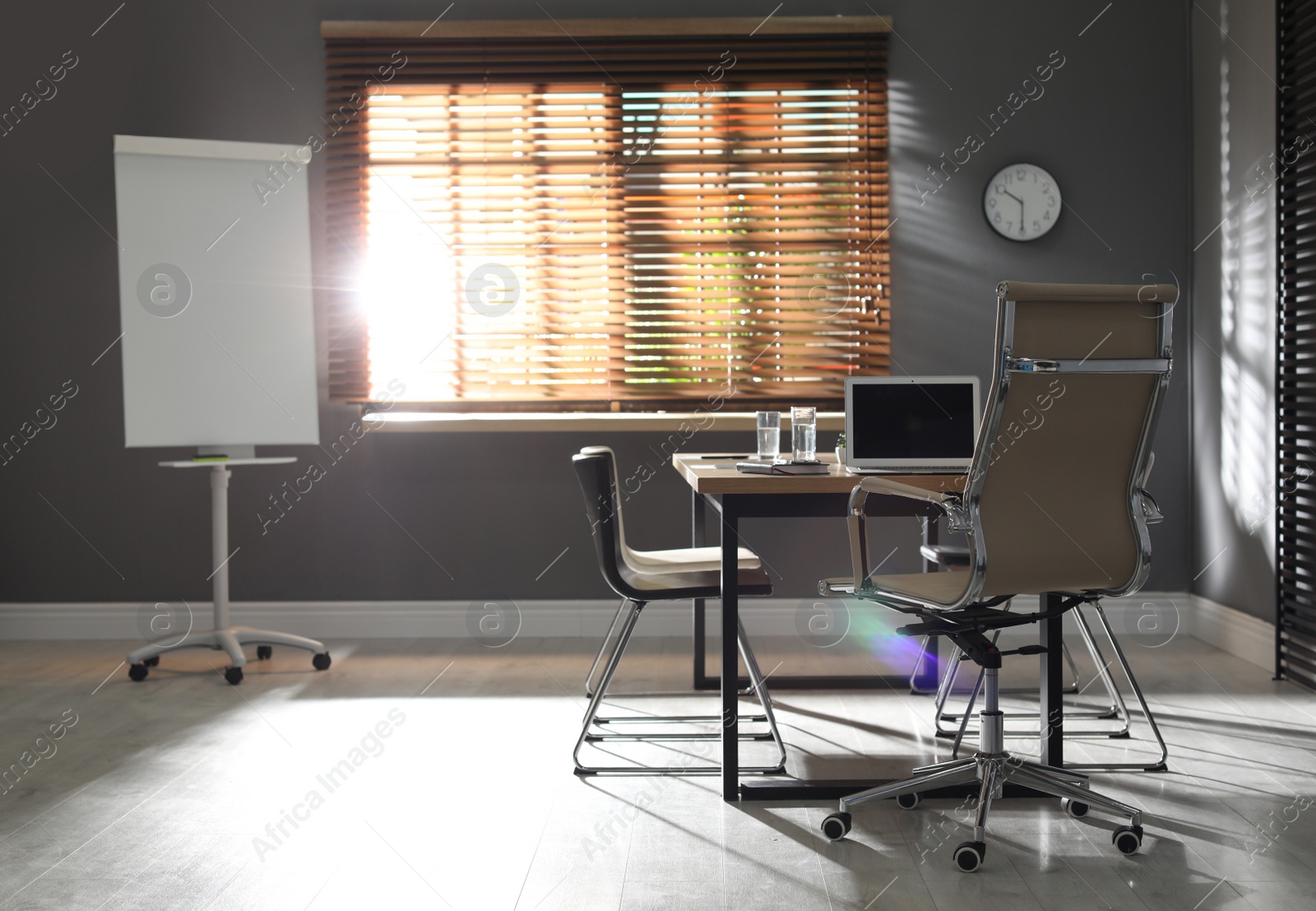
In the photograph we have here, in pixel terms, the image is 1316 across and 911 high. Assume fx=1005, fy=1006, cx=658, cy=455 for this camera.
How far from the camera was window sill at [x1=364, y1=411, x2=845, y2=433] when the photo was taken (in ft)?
13.4

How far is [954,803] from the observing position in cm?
236

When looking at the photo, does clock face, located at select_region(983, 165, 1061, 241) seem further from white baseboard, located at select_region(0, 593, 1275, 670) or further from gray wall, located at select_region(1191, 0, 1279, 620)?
white baseboard, located at select_region(0, 593, 1275, 670)

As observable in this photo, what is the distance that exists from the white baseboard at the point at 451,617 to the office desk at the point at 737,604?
1.78 meters

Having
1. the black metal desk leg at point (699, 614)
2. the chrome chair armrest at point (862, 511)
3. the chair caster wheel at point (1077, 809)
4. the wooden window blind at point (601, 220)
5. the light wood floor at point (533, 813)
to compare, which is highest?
the wooden window blind at point (601, 220)

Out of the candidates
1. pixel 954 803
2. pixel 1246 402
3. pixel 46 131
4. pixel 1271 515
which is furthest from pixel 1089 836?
pixel 46 131

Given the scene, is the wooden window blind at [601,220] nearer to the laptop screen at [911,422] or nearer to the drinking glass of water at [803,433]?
the drinking glass of water at [803,433]

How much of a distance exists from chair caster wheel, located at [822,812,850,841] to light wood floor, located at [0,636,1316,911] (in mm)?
26

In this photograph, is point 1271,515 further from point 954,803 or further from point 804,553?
point 954,803

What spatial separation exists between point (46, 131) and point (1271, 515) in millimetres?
5033

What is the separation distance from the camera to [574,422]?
411cm

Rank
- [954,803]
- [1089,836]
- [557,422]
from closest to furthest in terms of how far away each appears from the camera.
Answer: [1089,836], [954,803], [557,422]

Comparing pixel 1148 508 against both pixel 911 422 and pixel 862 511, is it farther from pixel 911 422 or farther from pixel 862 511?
pixel 911 422

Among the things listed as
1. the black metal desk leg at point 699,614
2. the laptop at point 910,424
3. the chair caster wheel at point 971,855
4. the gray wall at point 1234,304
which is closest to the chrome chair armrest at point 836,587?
the laptop at point 910,424

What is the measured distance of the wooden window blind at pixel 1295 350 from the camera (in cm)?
330
